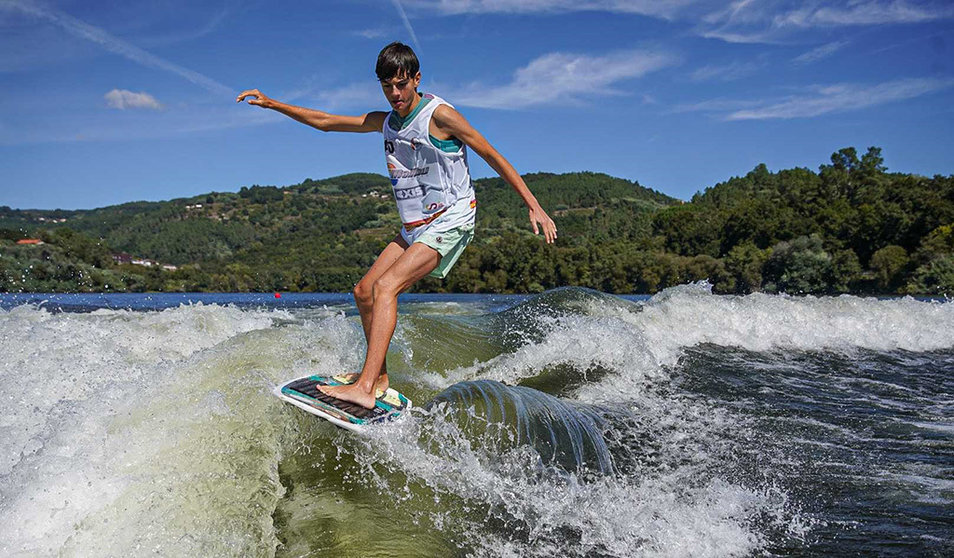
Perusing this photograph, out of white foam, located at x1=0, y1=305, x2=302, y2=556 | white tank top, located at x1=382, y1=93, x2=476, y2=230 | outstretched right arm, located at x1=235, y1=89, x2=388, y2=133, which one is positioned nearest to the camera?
white foam, located at x1=0, y1=305, x2=302, y2=556

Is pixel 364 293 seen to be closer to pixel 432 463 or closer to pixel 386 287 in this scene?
pixel 386 287

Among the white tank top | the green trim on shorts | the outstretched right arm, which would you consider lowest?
the green trim on shorts

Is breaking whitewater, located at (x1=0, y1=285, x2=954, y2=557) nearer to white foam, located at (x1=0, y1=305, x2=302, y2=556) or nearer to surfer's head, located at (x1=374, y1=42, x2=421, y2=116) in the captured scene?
white foam, located at (x1=0, y1=305, x2=302, y2=556)

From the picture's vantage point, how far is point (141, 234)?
121 metres

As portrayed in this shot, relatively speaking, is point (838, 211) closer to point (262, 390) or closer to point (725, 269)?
point (725, 269)

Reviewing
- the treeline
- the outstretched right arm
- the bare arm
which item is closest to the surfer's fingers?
the outstretched right arm

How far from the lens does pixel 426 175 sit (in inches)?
206

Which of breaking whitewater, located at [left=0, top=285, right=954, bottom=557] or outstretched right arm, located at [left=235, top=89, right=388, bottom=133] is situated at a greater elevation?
outstretched right arm, located at [left=235, top=89, right=388, bottom=133]

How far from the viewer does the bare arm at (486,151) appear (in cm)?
503

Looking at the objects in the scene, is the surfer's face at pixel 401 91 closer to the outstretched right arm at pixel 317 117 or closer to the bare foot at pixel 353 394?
the outstretched right arm at pixel 317 117

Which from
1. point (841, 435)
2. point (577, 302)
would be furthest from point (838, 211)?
point (841, 435)

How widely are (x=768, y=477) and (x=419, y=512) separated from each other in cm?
273

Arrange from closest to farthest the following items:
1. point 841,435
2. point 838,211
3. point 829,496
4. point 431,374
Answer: point 829,496 < point 841,435 < point 431,374 < point 838,211

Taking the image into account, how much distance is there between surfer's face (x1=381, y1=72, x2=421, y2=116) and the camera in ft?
16.3
